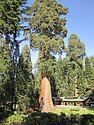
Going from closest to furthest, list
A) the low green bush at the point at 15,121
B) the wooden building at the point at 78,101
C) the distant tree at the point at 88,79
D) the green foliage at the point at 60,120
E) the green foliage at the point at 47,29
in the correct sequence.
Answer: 1. the green foliage at the point at 60,120
2. the low green bush at the point at 15,121
3. the green foliage at the point at 47,29
4. the wooden building at the point at 78,101
5. the distant tree at the point at 88,79

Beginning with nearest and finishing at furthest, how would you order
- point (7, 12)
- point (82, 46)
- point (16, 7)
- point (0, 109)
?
point (7, 12)
point (16, 7)
point (0, 109)
point (82, 46)

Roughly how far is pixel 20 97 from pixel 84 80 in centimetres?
4111

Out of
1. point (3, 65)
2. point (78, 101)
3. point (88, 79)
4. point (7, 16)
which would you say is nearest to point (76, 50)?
point (88, 79)

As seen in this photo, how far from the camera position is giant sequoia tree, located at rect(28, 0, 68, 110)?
1597 inches

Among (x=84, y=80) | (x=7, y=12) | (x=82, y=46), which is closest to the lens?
(x=7, y=12)

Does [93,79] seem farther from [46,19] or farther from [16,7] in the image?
[16,7]

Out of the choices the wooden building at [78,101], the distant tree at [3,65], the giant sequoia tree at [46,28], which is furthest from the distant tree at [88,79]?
the distant tree at [3,65]

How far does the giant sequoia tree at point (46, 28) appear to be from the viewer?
40.6 metres

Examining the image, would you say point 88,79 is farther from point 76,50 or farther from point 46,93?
point 46,93

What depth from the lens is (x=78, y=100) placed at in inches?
2729

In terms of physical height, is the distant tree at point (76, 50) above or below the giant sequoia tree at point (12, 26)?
above

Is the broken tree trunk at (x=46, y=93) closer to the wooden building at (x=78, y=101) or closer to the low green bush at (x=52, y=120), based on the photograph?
the low green bush at (x=52, y=120)

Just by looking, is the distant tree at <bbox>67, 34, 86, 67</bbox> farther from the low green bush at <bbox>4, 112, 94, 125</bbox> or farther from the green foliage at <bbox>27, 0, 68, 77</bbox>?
the low green bush at <bbox>4, 112, 94, 125</bbox>

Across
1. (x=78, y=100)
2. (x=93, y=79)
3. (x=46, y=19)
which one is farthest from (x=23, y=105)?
(x=93, y=79)
